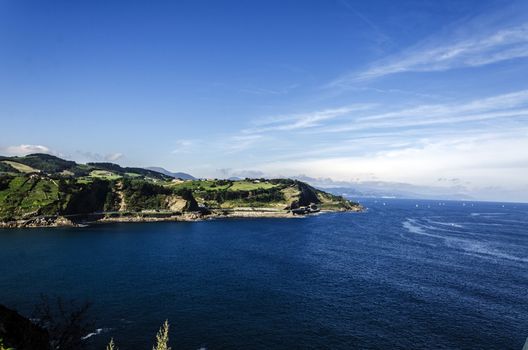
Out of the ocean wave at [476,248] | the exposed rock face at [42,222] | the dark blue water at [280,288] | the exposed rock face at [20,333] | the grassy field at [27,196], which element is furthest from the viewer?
the grassy field at [27,196]

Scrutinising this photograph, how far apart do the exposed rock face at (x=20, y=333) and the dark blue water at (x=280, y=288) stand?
1757 centimetres

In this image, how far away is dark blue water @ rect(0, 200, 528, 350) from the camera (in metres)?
57.0

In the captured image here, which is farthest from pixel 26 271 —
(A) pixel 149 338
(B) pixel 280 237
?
(B) pixel 280 237

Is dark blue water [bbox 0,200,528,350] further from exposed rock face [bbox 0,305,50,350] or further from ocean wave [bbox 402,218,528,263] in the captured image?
exposed rock face [bbox 0,305,50,350]

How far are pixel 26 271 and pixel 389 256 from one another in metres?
104

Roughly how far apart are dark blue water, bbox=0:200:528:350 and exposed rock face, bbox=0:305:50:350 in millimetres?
17570

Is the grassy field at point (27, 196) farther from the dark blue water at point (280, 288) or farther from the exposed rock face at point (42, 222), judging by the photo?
the dark blue water at point (280, 288)

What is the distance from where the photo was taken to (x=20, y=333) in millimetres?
33219

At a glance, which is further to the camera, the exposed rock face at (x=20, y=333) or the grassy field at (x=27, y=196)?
the grassy field at (x=27, y=196)

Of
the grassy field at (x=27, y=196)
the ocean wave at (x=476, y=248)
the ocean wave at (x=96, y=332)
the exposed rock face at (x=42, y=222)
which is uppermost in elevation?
the grassy field at (x=27, y=196)

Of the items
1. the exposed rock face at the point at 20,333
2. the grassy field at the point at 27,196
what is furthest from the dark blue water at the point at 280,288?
the grassy field at the point at 27,196

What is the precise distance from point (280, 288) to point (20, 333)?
5559 centimetres

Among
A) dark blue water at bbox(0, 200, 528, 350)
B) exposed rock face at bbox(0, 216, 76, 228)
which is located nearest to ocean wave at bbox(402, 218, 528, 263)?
dark blue water at bbox(0, 200, 528, 350)

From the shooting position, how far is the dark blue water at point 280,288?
57.0 meters
